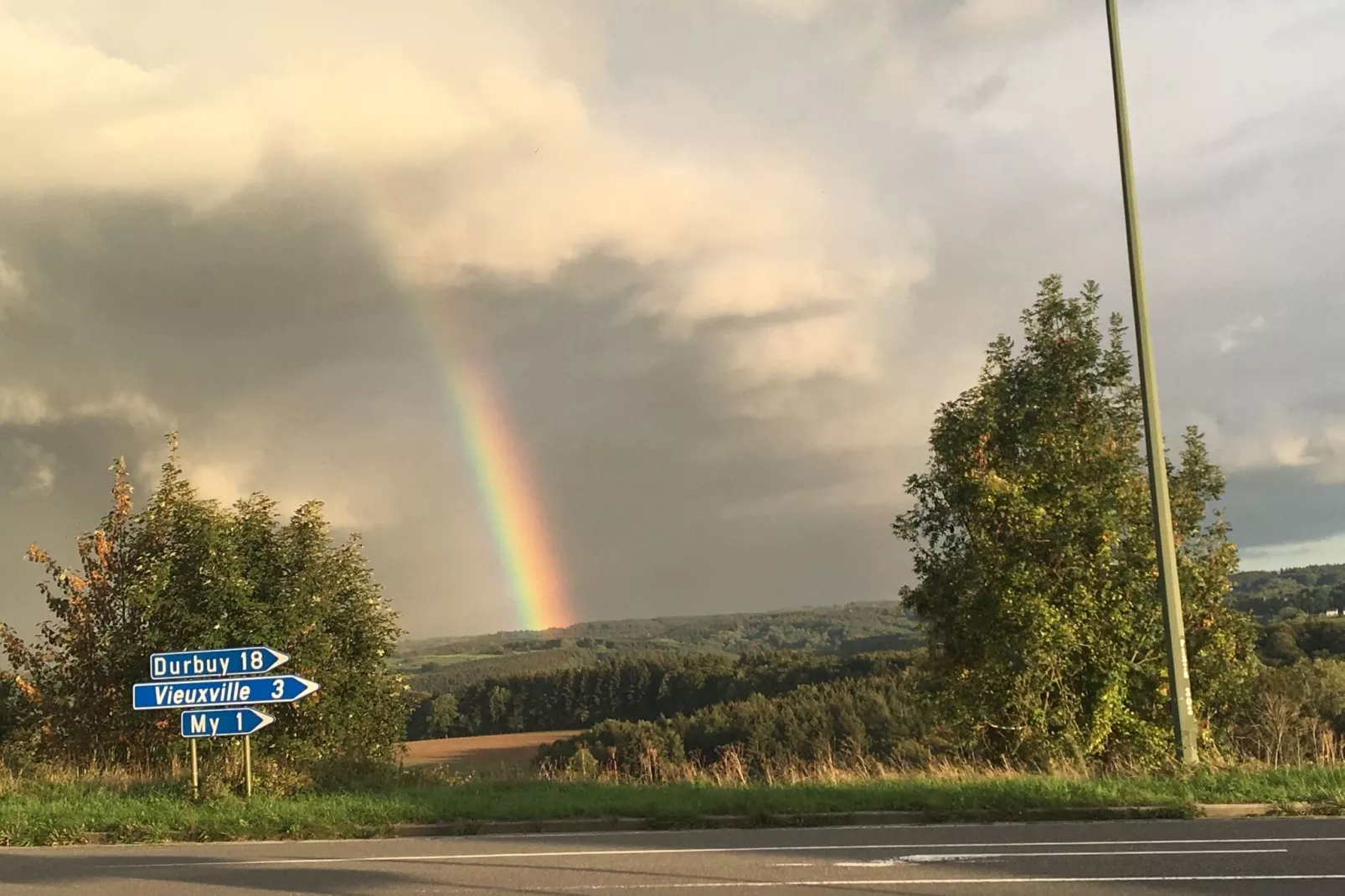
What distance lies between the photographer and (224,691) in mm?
14258

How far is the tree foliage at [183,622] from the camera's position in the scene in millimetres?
21641

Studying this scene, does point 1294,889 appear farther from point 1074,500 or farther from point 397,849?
point 1074,500

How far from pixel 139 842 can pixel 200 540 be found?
35.5 feet

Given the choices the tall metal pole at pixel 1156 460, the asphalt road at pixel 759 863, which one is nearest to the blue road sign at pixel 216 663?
the asphalt road at pixel 759 863

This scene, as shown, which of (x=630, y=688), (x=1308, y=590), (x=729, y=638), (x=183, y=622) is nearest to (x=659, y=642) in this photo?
(x=729, y=638)

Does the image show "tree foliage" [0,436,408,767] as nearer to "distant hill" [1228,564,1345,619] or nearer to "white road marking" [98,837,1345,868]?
"white road marking" [98,837,1345,868]

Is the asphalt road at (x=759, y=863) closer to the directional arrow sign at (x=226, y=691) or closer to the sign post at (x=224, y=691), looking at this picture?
the sign post at (x=224, y=691)

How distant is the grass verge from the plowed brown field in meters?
3.62

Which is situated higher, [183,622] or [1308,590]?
[183,622]

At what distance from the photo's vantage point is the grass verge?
1188 cm

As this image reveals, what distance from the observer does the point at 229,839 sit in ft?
40.0

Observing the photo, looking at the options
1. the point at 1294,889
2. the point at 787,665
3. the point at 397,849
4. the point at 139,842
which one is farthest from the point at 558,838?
the point at 787,665

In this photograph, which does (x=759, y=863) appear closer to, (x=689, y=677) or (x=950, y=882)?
(x=950, y=882)

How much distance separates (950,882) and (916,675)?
13079mm
